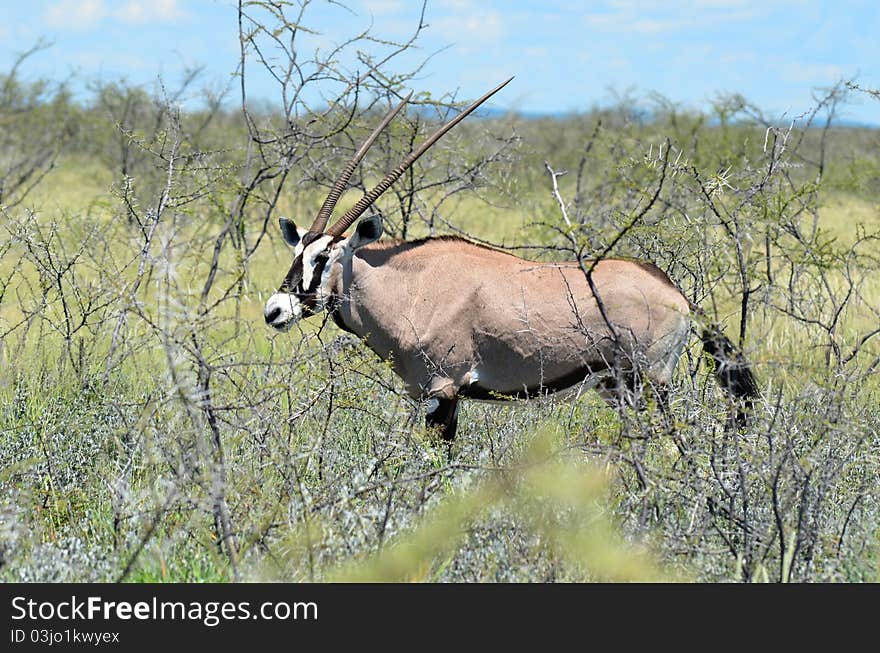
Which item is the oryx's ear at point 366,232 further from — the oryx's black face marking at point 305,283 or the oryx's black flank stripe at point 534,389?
the oryx's black flank stripe at point 534,389

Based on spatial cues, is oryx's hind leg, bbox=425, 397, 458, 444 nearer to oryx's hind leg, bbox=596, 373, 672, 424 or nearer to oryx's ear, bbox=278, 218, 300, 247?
oryx's hind leg, bbox=596, 373, 672, 424

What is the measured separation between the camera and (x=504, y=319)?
508 centimetres

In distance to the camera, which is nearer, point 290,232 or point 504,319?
point 504,319

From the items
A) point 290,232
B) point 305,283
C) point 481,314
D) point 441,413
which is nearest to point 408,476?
point 441,413

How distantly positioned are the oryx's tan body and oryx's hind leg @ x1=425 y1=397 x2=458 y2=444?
1.6 inches

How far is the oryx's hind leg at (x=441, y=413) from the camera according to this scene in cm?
505

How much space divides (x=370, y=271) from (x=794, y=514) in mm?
2365

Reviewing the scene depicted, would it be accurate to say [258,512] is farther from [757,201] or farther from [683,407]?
[757,201]

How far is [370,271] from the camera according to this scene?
531cm

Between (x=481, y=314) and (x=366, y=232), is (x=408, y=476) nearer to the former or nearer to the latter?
(x=481, y=314)

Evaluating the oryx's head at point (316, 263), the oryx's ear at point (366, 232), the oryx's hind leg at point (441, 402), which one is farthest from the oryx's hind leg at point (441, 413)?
the oryx's ear at point (366, 232)

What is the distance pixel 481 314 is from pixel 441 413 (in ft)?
1.72

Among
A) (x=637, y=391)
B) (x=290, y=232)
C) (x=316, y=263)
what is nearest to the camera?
(x=637, y=391)
